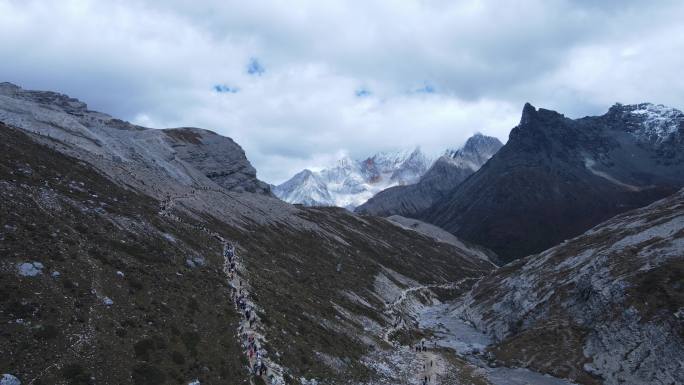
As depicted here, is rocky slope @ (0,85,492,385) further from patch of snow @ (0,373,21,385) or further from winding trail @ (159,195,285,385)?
patch of snow @ (0,373,21,385)

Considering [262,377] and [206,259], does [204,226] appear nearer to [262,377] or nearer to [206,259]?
[206,259]

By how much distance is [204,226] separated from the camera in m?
77.6

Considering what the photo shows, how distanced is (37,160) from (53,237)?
80.2 ft

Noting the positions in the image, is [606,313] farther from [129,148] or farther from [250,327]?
[129,148]

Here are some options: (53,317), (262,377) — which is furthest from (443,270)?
(53,317)

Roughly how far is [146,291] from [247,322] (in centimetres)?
1038

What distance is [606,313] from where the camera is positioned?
67.9m

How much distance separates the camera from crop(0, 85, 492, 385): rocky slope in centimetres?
2941

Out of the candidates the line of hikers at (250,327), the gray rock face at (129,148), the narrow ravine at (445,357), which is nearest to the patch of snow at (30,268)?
the line of hikers at (250,327)

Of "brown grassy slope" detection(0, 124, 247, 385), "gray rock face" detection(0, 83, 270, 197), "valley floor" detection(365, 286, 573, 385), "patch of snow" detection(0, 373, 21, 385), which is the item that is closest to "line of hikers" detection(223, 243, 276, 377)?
"brown grassy slope" detection(0, 124, 247, 385)

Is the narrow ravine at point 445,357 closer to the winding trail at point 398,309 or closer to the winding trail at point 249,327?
the winding trail at point 398,309

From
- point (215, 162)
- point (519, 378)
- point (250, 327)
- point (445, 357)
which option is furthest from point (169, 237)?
point (215, 162)

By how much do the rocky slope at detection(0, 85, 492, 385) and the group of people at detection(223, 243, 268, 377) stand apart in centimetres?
29

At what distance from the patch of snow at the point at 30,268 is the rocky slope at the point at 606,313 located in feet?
197
